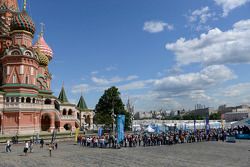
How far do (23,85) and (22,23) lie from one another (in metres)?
12.5

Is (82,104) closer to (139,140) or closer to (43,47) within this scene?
(43,47)

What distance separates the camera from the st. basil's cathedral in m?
42.3

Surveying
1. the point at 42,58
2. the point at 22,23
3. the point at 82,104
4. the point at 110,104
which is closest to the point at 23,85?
the point at 22,23

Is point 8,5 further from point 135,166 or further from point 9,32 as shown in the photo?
point 135,166

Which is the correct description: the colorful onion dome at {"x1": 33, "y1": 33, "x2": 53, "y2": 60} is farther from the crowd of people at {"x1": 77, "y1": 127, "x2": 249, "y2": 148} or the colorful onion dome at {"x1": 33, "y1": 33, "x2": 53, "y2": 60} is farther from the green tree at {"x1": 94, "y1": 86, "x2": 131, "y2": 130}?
the crowd of people at {"x1": 77, "y1": 127, "x2": 249, "y2": 148}

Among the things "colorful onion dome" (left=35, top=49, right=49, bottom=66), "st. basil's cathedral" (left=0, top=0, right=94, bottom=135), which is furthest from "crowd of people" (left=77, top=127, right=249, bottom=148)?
"colorful onion dome" (left=35, top=49, right=49, bottom=66)

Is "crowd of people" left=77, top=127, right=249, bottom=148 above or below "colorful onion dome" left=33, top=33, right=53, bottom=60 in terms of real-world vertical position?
below

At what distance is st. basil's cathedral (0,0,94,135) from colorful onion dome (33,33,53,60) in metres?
4.08

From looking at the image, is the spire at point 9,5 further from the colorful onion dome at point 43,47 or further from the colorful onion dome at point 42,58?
the colorful onion dome at point 42,58

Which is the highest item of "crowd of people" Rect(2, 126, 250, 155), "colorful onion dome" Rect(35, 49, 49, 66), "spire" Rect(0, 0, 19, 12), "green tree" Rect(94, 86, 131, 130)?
"spire" Rect(0, 0, 19, 12)

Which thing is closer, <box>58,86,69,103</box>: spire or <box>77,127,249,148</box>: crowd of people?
<box>77,127,249,148</box>: crowd of people

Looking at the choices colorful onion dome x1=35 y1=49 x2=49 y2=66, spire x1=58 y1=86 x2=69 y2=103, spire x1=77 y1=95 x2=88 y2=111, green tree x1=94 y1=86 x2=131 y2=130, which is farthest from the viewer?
spire x1=77 y1=95 x2=88 y2=111

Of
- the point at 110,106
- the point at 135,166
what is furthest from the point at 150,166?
the point at 110,106

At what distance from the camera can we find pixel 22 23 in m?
49.4
